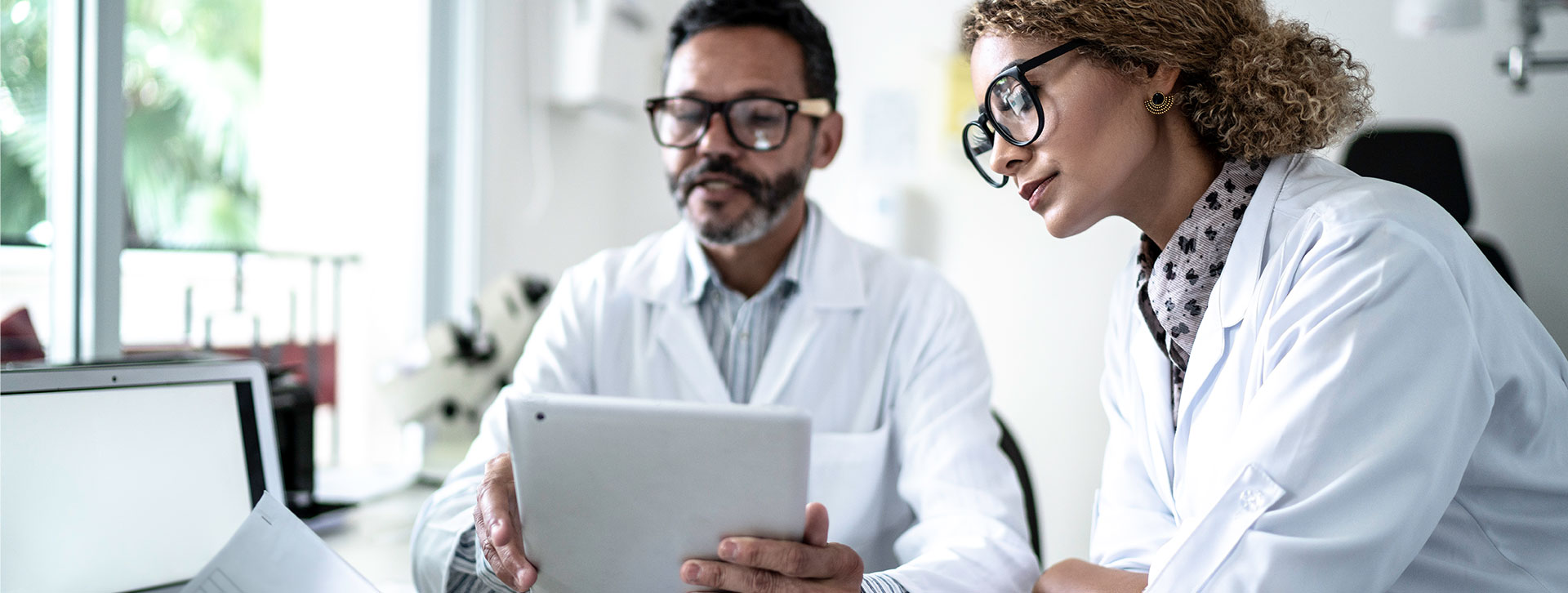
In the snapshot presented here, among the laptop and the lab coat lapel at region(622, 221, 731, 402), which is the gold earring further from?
the laptop

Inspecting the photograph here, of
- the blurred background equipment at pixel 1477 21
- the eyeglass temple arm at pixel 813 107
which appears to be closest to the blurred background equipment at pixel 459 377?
the eyeglass temple arm at pixel 813 107

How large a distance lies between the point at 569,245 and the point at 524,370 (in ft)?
4.74

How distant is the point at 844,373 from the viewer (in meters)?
1.26

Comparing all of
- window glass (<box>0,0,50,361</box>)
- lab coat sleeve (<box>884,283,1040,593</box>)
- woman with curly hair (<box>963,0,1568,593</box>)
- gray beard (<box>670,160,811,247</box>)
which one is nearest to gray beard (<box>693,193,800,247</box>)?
gray beard (<box>670,160,811,247</box>)

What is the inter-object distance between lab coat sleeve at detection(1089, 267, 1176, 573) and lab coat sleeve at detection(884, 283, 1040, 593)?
0.28ft

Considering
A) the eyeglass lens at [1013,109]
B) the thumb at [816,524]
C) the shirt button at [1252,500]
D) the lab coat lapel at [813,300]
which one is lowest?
the thumb at [816,524]

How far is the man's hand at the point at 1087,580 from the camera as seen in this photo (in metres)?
0.87

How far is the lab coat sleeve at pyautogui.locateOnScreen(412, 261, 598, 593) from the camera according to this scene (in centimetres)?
99

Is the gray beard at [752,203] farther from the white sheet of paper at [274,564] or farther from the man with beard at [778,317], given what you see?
the white sheet of paper at [274,564]

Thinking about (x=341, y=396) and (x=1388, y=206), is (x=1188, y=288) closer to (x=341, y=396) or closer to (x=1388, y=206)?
(x=1388, y=206)

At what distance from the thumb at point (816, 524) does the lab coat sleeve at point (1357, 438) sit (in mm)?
270

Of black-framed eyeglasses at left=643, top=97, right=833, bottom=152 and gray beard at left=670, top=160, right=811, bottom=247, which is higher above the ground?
black-framed eyeglasses at left=643, top=97, right=833, bottom=152

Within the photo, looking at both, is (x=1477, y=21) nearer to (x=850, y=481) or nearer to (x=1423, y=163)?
(x=1423, y=163)

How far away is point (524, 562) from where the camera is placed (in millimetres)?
766
